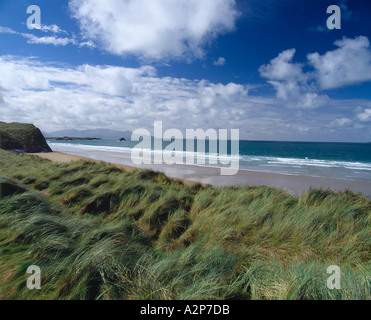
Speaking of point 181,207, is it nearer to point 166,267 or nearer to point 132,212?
point 132,212

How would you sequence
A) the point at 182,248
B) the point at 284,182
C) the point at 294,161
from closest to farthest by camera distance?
the point at 182,248 < the point at 284,182 < the point at 294,161

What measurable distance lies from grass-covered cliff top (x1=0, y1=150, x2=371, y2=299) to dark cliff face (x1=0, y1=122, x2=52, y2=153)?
3049cm

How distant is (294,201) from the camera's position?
5664 mm

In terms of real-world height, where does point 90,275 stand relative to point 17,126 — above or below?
below

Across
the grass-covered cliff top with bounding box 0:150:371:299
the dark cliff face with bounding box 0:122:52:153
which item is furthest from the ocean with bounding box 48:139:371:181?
the grass-covered cliff top with bounding box 0:150:371:299

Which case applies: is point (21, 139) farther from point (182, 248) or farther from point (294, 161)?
point (294, 161)

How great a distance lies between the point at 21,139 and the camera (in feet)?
99.9

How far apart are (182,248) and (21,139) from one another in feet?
123

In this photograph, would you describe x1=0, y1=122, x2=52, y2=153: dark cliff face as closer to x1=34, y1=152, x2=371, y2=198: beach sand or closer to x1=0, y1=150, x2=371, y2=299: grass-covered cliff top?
x1=34, y1=152, x2=371, y2=198: beach sand

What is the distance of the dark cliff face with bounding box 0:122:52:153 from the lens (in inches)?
1125

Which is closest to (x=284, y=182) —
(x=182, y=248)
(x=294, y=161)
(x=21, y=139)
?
(x=182, y=248)
